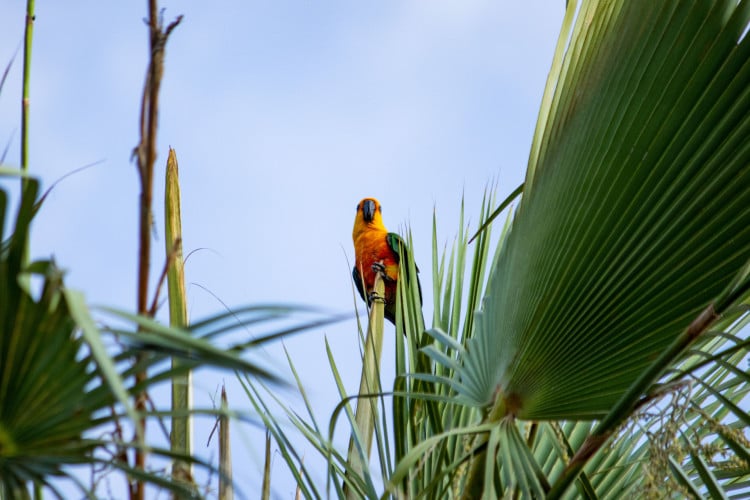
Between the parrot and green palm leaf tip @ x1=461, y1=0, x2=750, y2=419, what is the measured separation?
11.7 feet

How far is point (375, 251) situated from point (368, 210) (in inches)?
21.4

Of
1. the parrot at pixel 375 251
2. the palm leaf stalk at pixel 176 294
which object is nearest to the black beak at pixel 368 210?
the parrot at pixel 375 251

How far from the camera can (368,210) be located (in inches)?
242

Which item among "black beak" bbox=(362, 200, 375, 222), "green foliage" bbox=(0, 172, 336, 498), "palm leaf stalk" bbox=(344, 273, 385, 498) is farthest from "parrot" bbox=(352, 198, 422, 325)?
"green foliage" bbox=(0, 172, 336, 498)

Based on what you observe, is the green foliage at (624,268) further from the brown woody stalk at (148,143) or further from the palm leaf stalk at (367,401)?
the brown woody stalk at (148,143)

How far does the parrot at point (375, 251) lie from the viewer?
5.46m

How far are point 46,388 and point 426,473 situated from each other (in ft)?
3.30

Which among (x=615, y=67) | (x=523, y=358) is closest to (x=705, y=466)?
(x=523, y=358)

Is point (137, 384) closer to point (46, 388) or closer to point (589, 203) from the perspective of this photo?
point (46, 388)

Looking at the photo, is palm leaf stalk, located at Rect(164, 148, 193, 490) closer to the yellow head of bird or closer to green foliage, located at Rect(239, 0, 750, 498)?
green foliage, located at Rect(239, 0, 750, 498)

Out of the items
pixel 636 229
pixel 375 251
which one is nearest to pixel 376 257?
pixel 375 251

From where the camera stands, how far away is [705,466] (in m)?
1.40

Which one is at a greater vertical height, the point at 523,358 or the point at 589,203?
the point at 589,203

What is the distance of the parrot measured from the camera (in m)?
5.46
